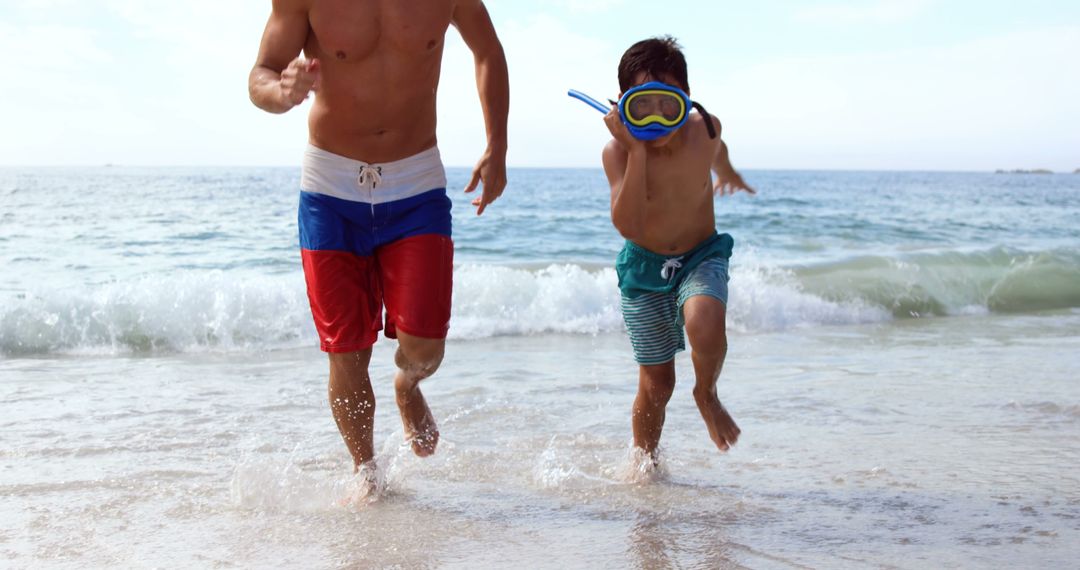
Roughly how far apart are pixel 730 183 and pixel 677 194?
16.6 inches

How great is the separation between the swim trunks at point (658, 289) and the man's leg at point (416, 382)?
782 mm

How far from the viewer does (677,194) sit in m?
3.93

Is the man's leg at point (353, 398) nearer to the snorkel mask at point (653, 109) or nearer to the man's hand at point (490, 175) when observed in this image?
the man's hand at point (490, 175)

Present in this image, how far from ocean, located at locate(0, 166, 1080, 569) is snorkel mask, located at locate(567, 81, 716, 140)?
1.32 m

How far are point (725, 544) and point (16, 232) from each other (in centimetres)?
1564

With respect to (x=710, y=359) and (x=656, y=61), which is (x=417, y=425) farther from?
(x=656, y=61)

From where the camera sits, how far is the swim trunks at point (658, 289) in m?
3.89

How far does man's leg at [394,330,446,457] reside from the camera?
145 inches

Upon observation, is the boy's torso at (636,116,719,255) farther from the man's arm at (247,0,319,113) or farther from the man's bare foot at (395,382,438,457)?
the man's arm at (247,0,319,113)

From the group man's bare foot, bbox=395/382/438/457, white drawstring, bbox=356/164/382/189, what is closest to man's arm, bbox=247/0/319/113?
white drawstring, bbox=356/164/382/189

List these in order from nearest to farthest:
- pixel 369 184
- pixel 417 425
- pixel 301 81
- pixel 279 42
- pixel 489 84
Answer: pixel 301 81, pixel 279 42, pixel 369 184, pixel 489 84, pixel 417 425

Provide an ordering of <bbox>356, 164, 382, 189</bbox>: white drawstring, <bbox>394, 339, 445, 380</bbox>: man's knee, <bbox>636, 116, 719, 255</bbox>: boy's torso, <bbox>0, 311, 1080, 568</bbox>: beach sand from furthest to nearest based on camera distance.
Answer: <bbox>636, 116, 719, 255</bbox>: boy's torso
<bbox>394, 339, 445, 380</bbox>: man's knee
<bbox>356, 164, 382, 189</bbox>: white drawstring
<bbox>0, 311, 1080, 568</bbox>: beach sand

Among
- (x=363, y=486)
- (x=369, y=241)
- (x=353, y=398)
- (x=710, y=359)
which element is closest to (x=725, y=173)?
(x=710, y=359)

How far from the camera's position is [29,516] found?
11.7ft
